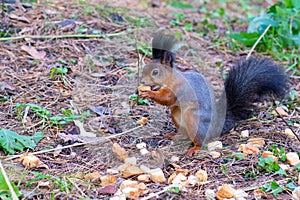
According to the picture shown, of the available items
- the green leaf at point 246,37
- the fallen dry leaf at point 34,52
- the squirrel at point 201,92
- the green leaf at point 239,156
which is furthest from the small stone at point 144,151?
the green leaf at point 246,37

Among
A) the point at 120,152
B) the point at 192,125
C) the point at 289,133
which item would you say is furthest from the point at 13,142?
the point at 289,133

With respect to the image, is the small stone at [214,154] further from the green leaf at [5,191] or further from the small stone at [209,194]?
the green leaf at [5,191]

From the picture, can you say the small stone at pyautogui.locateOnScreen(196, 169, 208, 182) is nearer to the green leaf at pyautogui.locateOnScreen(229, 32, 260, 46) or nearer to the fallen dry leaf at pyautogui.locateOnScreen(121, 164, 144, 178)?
the fallen dry leaf at pyautogui.locateOnScreen(121, 164, 144, 178)

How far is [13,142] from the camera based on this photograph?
7.43 ft

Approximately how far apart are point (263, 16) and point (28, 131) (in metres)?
2.17

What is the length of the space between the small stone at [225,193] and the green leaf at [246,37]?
2006 millimetres

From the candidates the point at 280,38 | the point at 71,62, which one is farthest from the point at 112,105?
the point at 280,38

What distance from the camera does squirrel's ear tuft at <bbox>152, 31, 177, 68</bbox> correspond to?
2.22 meters

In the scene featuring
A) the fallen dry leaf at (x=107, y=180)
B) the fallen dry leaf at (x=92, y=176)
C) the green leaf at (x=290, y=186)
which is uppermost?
the green leaf at (x=290, y=186)

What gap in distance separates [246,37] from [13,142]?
214 cm

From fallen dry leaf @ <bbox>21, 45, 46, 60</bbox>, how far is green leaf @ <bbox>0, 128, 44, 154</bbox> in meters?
0.97

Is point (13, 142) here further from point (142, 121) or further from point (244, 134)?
point (244, 134)

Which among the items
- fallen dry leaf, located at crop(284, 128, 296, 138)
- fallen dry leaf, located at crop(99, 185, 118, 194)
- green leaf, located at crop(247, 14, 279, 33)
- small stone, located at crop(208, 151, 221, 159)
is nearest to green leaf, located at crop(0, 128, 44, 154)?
fallen dry leaf, located at crop(99, 185, 118, 194)

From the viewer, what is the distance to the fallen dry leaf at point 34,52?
321 cm
